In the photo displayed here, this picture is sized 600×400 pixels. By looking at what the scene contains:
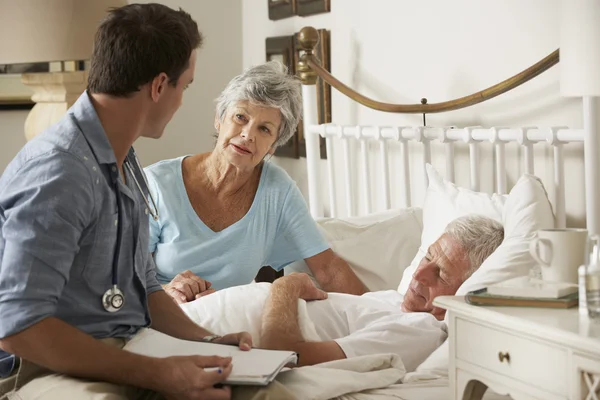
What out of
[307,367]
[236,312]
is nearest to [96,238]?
[307,367]

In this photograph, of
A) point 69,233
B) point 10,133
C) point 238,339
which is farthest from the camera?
point 10,133

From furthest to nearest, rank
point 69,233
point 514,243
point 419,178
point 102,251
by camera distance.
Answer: point 419,178 < point 514,243 < point 102,251 < point 69,233

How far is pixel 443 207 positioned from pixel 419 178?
499 mm

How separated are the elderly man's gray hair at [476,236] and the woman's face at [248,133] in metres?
0.69

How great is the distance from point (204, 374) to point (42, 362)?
0.26 m

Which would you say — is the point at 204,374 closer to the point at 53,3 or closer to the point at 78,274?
the point at 78,274

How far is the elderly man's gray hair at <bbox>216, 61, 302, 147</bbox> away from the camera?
8.41 feet

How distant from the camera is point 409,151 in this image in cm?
290

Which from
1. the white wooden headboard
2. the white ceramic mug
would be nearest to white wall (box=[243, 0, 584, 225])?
the white wooden headboard

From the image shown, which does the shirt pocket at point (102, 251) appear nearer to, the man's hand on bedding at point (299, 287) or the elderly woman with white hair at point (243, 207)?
the man's hand on bedding at point (299, 287)

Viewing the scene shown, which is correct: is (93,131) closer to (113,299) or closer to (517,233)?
(113,299)

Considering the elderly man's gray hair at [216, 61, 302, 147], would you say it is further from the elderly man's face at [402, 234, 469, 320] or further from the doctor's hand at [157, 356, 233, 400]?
the doctor's hand at [157, 356, 233, 400]

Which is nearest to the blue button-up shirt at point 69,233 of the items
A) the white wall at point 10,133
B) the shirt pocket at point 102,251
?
the shirt pocket at point 102,251

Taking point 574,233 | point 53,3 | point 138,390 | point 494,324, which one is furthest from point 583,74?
point 53,3
